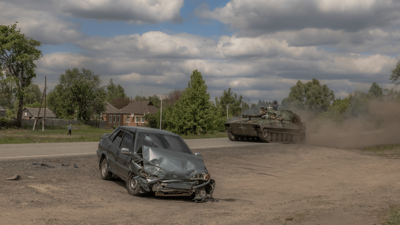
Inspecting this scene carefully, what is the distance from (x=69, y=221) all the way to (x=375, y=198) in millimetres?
6932

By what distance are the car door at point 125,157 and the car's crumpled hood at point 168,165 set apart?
2.01 ft

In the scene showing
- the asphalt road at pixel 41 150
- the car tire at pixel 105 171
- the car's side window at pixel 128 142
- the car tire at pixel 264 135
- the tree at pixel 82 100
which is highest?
the tree at pixel 82 100

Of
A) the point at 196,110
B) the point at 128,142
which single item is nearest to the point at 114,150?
the point at 128,142

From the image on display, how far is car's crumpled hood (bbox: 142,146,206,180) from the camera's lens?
8.37 m

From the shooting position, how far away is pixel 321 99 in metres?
84.7

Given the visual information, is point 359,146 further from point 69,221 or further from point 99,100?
point 99,100

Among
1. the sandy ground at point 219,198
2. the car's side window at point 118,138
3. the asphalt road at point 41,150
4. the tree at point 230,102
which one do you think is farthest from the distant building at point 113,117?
the car's side window at point 118,138

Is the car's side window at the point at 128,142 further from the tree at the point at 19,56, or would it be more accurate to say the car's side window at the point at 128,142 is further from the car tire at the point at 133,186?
the tree at the point at 19,56

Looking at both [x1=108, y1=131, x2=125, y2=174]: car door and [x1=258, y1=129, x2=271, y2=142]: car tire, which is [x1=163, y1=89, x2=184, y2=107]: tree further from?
[x1=108, y1=131, x2=125, y2=174]: car door

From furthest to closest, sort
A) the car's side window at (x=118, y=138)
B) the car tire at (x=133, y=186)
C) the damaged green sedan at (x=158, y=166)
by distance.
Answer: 1. the car's side window at (x=118, y=138)
2. the car tire at (x=133, y=186)
3. the damaged green sedan at (x=158, y=166)

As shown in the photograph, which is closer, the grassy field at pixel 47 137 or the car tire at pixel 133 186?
the car tire at pixel 133 186

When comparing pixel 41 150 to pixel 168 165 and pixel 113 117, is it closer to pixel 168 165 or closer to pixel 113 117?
pixel 168 165

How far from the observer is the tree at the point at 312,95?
83875 mm

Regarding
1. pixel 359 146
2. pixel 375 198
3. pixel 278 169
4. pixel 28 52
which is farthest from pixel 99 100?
pixel 375 198
